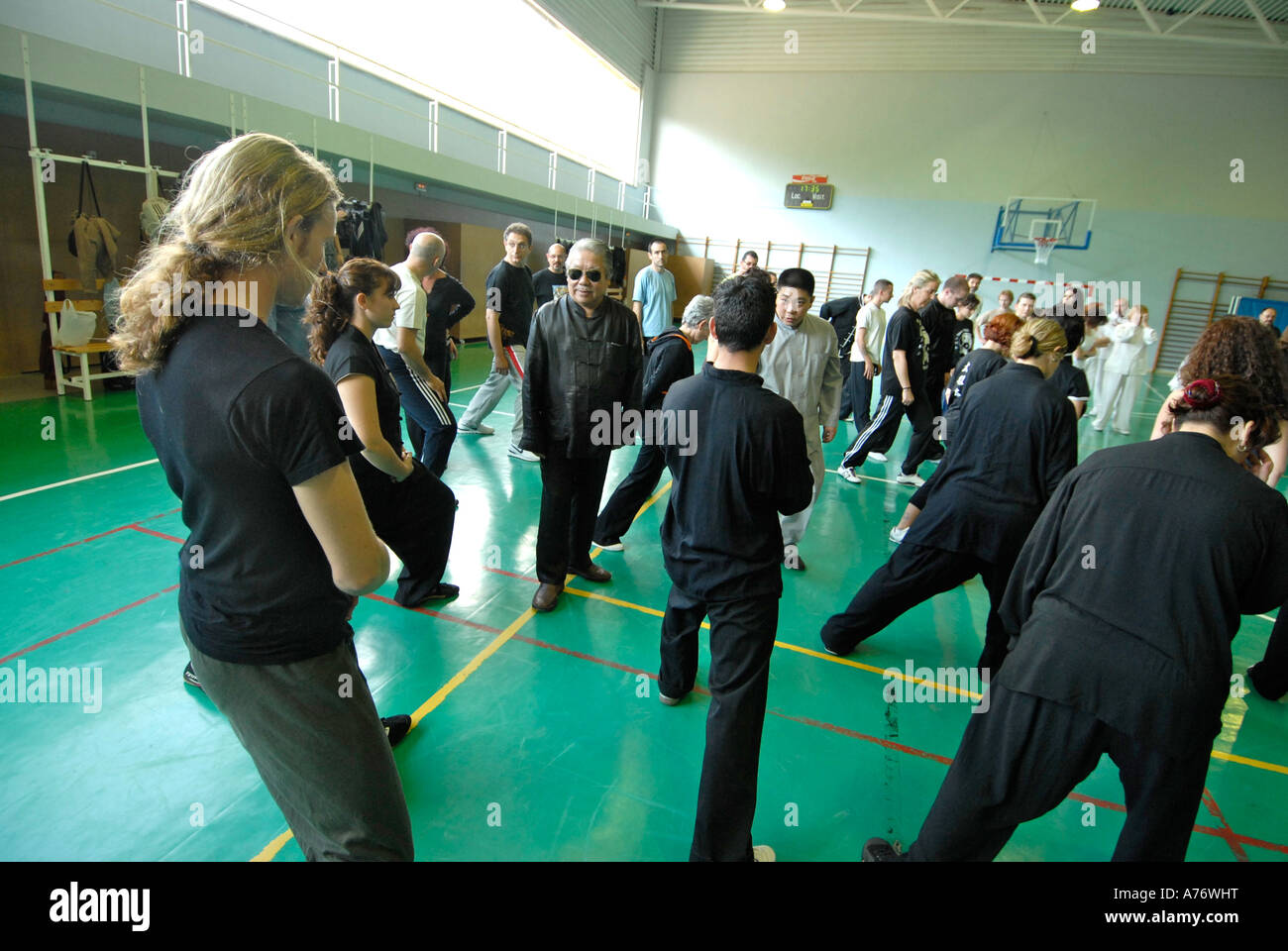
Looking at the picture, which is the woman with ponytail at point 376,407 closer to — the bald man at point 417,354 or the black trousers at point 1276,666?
the bald man at point 417,354

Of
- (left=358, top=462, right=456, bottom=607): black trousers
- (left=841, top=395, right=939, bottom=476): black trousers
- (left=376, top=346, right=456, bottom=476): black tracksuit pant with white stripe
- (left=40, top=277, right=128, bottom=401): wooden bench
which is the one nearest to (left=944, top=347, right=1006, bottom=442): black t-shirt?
(left=841, top=395, right=939, bottom=476): black trousers

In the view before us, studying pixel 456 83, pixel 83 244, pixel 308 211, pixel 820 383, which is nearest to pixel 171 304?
pixel 308 211

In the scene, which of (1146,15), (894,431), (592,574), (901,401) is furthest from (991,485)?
(1146,15)

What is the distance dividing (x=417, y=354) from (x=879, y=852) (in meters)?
3.94

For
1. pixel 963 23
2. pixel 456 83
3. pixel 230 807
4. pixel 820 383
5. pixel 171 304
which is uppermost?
pixel 963 23

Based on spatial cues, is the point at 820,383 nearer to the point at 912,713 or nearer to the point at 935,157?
the point at 912,713

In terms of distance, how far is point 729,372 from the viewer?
2174 millimetres

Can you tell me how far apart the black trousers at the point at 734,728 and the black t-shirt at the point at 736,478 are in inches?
3.3

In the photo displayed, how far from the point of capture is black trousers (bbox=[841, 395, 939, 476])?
6.29 metres

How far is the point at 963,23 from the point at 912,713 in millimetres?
20937

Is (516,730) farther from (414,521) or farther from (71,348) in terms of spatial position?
(71,348)

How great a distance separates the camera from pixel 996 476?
9.55 feet

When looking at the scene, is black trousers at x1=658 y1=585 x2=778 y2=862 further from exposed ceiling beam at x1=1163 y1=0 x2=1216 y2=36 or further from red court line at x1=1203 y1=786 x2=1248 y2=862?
exposed ceiling beam at x1=1163 y1=0 x2=1216 y2=36

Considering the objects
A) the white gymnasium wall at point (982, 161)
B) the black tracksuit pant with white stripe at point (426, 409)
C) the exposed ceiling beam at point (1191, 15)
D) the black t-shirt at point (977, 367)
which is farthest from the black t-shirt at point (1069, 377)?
the white gymnasium wall at point (982, 161)
